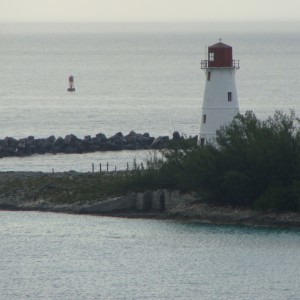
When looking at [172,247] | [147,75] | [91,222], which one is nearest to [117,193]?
[91,222]

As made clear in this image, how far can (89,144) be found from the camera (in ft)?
246

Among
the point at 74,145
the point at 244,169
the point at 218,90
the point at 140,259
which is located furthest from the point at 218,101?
the point at 74,145

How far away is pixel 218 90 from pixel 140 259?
435 inches

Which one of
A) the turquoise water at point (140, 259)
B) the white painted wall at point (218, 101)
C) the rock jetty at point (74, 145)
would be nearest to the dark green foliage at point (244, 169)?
the turquoise water at point (140, 259)

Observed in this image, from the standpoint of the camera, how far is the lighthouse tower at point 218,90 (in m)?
55.4

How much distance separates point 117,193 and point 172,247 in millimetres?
5977

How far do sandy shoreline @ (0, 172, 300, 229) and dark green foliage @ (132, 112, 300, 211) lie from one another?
1.50 feet

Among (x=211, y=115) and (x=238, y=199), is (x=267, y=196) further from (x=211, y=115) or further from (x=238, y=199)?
(x=211, y=115)

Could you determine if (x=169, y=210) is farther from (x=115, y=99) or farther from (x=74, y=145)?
(x=115, y=99)

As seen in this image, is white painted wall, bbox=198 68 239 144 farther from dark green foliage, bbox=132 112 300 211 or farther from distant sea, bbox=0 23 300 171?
distant sea, bbox=0 23 300 171

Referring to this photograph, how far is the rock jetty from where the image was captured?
74.1 metres

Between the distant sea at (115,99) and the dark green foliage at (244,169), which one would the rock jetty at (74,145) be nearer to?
the distant sea at (115,99)

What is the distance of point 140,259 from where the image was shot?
1828 inches

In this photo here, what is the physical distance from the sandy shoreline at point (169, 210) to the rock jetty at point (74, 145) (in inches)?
646
